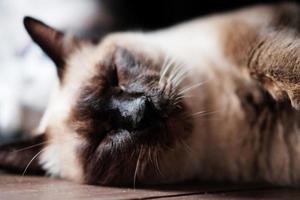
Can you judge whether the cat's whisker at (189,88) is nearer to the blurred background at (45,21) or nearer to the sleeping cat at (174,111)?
the sleeping cat at (174,111)

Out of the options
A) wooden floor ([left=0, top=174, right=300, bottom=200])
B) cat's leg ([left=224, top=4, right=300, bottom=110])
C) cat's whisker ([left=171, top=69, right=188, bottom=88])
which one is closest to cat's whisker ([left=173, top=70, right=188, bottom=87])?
cat's whisker ([left=171, top=69, right=188, bottom=88])

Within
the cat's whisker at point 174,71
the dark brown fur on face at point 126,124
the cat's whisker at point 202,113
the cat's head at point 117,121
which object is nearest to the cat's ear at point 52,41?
the cat's head at point 117,121

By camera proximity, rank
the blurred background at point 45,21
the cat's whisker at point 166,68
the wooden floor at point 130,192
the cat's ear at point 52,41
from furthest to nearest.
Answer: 1. the blurred background at point 45,21
2. the cat's ear at point 52,41
3. the cat's whisker at point 166,68
4. the wooden floor at point 130,192

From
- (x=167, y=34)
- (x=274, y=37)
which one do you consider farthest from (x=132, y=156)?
(x=167, y=34)

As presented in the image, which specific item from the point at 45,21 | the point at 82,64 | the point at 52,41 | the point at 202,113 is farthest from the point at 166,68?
the point at 45,21

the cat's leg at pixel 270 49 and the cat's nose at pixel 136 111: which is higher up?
the cat's leg at pixel 270 49

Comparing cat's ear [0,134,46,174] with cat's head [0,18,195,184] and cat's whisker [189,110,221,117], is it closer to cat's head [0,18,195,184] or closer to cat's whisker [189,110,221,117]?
cat's head [0,18,195,184]

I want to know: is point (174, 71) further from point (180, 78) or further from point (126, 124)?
point (126, 124)
